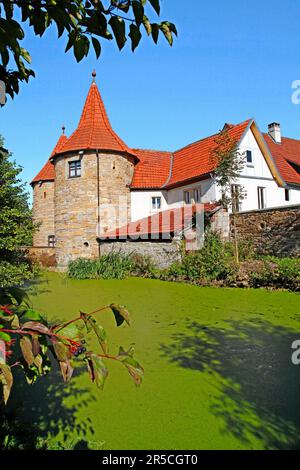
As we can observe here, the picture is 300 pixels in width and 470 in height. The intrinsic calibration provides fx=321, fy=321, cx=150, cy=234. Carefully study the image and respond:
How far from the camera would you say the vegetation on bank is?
9.84 meters

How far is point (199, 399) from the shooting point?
10.9ft

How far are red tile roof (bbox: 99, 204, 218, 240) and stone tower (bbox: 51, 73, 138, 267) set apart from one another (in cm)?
107

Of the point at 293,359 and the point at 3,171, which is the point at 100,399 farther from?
the point at 3,171

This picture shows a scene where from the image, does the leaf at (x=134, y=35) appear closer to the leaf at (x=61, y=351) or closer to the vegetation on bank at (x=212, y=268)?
the leaf at (x=61, y=351)

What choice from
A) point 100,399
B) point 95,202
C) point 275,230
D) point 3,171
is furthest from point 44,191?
point 100,399

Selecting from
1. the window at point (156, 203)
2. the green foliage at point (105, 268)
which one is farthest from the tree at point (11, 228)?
the window at point (156, 203)

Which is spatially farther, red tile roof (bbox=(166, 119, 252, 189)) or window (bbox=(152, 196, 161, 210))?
window (bbox=(152, 196, 161, 210))

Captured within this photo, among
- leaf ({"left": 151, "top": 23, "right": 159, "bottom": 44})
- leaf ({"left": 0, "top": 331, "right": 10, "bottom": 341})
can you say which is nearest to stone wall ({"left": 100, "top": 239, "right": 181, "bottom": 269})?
leaf ({"left": 151, "top": 23, "right": 159, "bottom": 44})

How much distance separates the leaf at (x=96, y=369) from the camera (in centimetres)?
97

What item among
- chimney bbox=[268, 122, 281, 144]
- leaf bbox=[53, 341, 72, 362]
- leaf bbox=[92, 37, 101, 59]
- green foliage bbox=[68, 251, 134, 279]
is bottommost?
green foliage bbox=[68, 251, 134, 279]

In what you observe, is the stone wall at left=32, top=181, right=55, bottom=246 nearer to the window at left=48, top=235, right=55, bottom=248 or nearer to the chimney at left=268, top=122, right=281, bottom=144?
the window at left=48, top=235, right=55, bottom=248

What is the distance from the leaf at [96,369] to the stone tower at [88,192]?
56.2 ft

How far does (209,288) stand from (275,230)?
4.47m

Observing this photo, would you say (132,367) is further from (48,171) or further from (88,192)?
(48,171)
